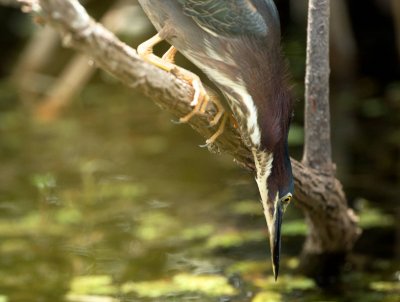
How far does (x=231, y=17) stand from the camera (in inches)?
148

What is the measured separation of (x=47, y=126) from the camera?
26.0ft

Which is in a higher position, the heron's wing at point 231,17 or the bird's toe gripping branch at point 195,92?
the heron's wing at point 231,17

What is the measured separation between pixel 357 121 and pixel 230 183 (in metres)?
1.65

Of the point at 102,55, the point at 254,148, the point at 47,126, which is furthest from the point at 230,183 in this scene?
the point at 102,55

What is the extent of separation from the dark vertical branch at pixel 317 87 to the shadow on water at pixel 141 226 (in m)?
0.84

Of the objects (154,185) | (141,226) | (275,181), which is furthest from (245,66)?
(154,185)

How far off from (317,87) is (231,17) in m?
0.82

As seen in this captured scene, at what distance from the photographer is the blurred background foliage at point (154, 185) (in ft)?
16.5

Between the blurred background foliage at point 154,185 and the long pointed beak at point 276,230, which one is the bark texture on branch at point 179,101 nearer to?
the long pointed beak at point 276,230

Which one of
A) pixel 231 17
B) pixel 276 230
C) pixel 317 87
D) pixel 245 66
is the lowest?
pixel 276 230

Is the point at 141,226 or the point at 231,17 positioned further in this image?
the point at 141,226

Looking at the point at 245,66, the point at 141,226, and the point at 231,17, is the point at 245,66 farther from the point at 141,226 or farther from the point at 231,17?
the point at 141,226

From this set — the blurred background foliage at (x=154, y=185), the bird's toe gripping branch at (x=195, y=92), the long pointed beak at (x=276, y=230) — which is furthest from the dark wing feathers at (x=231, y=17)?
the blurred background foliage at (x=154, y=185)

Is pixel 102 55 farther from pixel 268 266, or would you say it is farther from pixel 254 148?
pixel 268 266
